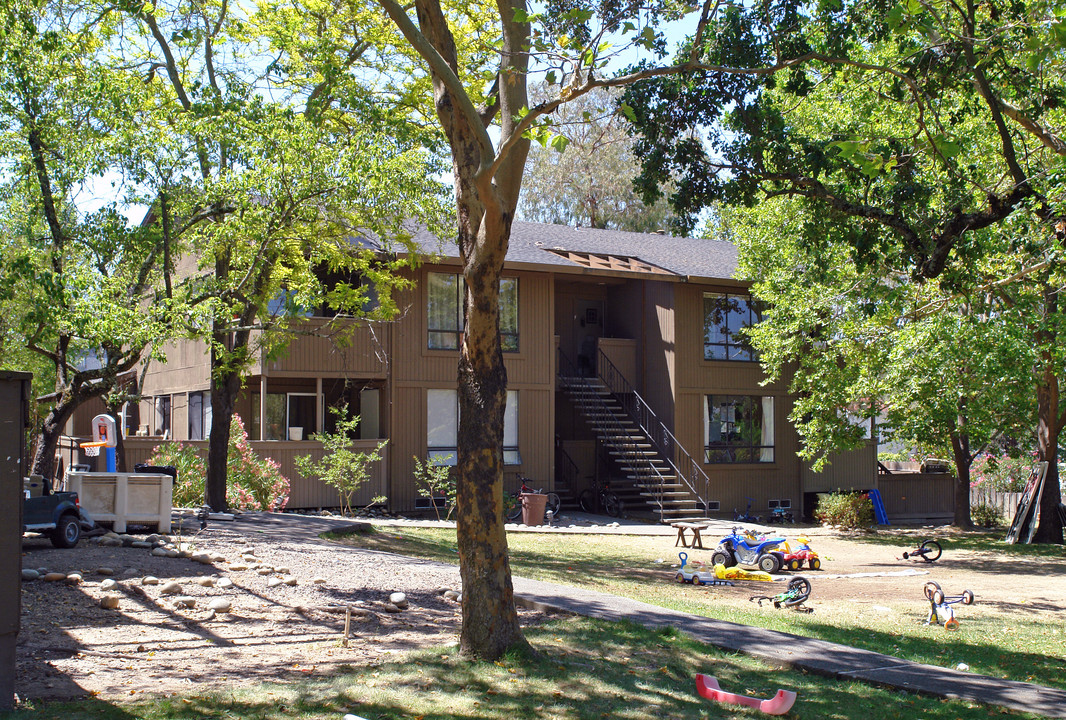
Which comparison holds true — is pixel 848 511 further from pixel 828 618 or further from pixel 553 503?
pixel 828 618

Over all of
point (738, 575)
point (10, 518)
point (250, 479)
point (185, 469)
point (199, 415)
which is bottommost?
point (738, 575)

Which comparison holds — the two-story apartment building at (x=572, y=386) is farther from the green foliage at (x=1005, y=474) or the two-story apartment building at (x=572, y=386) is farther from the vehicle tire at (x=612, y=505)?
the green foliage at (x=1005, y=474)

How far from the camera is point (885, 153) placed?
8906 millimetres

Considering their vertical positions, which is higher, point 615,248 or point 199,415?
point 615,248

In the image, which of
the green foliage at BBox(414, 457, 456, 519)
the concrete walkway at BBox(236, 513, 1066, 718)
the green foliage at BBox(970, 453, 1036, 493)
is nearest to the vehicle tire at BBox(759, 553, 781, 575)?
the concrete walkway at BBox(236, 513, 1066, 718)

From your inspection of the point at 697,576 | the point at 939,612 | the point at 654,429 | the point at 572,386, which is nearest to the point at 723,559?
the point at 697,576

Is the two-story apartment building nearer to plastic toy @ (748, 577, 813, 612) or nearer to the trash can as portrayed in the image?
the trash can

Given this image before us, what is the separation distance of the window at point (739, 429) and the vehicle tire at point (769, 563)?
1057 cm

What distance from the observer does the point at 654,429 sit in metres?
25.5

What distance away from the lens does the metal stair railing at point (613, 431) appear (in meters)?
23.5

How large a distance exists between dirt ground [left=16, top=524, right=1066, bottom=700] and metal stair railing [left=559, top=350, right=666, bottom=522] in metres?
9.51

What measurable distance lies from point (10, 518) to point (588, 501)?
20.2m

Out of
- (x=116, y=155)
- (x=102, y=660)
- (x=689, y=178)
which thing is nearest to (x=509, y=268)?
(x=116, y=155)

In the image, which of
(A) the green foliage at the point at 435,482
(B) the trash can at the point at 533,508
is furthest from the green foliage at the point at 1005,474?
(A) the green foliage at the point at 435,482
